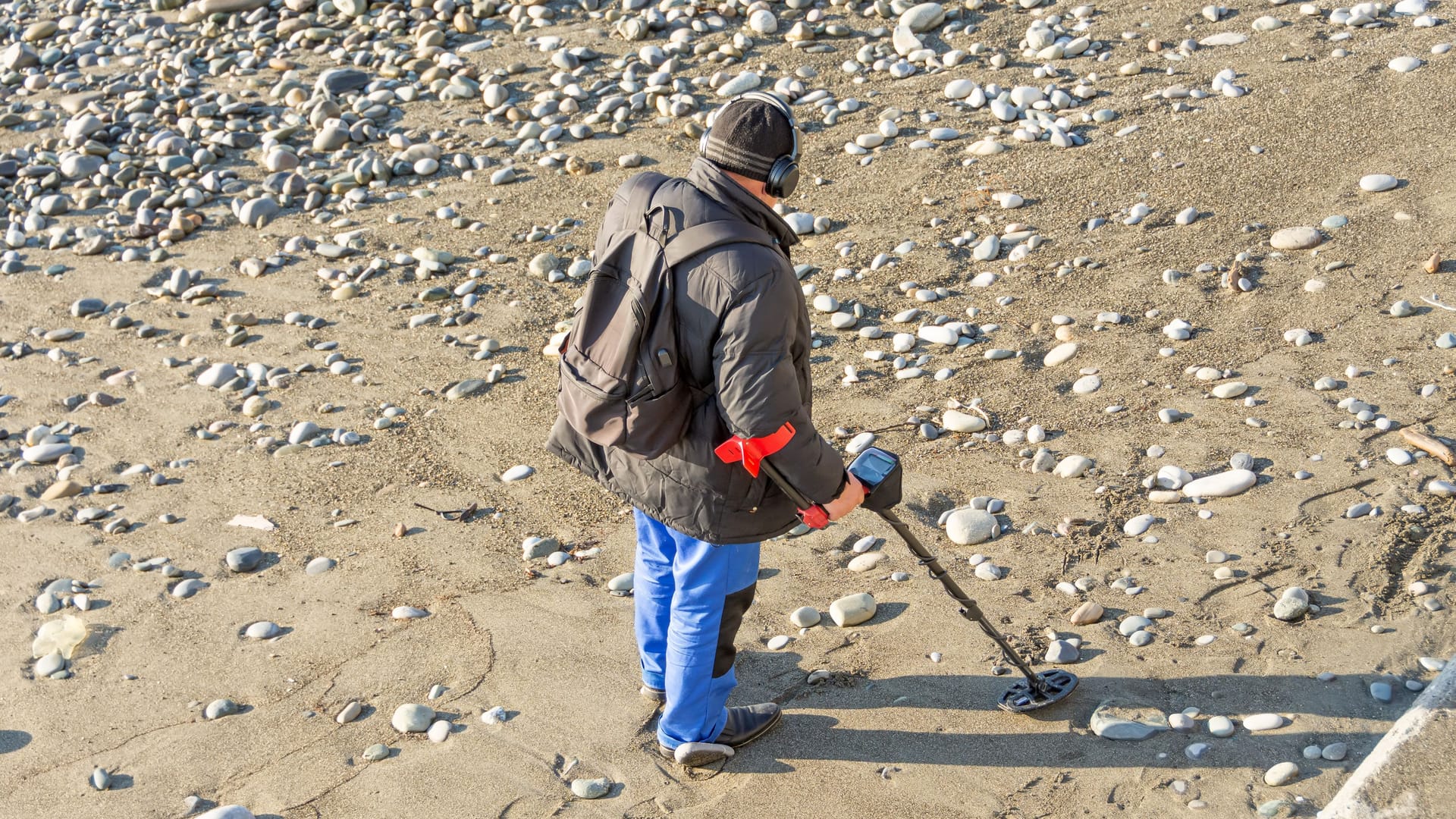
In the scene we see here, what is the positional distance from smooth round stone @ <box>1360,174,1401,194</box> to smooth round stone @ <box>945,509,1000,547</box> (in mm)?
3221

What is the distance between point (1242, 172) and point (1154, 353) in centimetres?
171

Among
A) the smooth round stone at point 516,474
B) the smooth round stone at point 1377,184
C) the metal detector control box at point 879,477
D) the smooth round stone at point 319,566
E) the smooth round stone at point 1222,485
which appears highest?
the metal detector control box at point 879,477

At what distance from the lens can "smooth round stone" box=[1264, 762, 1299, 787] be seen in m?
3.48

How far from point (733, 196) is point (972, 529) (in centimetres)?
205

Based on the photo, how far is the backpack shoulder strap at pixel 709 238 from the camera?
310 centimetres

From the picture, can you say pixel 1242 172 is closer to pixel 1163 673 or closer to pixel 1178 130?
pixel 1178 130

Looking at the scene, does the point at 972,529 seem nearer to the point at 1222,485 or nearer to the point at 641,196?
the point at 1222,485

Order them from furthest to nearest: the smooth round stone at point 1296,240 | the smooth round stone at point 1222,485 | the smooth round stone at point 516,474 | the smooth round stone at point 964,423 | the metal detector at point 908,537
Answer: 1. the smooth round stone at point 1296,240
2. the smooth round stone at point 516,474
3. the smooth round stone at point 964,423
4. the smooth round stone at point 1222,485
5. the metal detector at point 908,537

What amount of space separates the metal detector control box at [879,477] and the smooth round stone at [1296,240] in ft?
11.7

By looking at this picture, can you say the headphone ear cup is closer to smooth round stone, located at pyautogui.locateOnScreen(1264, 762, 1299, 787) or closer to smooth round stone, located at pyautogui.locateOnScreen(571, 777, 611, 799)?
smooth round stone, located at pyautogui.locateOnScreen(571, 777, 611, 799)

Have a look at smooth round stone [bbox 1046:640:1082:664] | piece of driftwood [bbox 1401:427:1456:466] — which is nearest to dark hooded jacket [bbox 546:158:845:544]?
smooth round stone [bbox 1046:640:1082:664]

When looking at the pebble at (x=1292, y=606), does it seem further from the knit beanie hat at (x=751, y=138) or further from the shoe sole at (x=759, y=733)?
the knit beanie hat at (x=751, y=138)

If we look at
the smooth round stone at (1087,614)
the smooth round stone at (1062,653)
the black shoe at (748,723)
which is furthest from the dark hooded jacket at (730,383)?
the smooth round stone at (1087,614)

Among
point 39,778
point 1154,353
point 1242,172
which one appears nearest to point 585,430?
point 39,778
